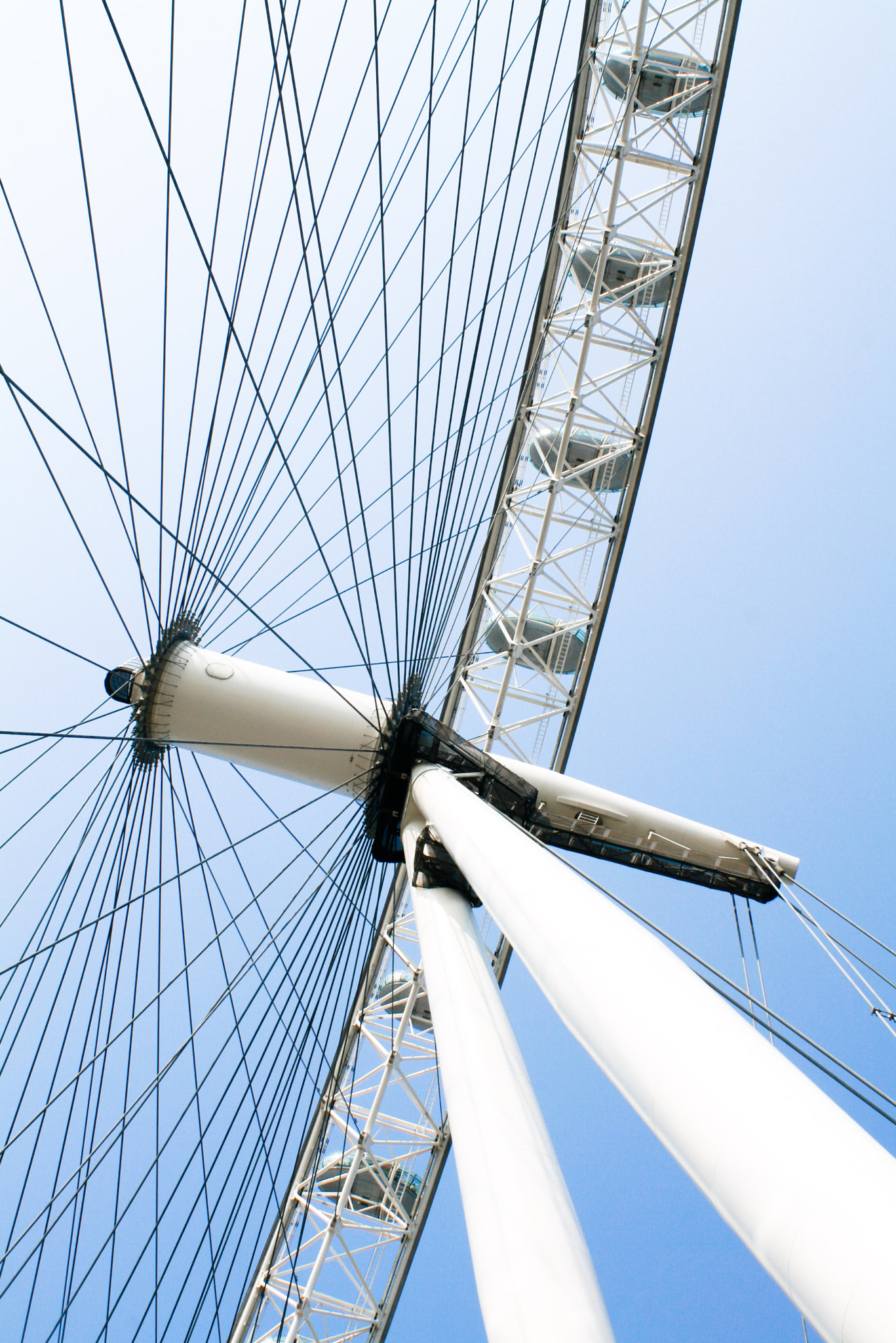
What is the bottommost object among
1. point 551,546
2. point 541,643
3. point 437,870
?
point 437,870

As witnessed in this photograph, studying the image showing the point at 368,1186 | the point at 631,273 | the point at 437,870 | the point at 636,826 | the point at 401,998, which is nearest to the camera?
the point at 437,870

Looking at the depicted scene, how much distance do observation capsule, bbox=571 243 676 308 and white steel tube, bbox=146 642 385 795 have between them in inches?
384

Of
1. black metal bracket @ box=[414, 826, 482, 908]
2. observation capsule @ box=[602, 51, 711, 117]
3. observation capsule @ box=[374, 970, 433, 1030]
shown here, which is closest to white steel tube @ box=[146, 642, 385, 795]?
black metal bracket @ box=[414, 826, 482, 908]

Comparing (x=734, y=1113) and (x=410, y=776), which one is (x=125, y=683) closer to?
(x=410, y=776)

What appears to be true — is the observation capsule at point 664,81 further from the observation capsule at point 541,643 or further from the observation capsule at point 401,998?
the observation capsule at point 401,998

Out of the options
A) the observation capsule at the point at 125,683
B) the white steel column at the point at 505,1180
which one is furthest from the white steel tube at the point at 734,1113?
the observation capsule at the point at 125,683

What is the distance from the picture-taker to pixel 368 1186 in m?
17.7

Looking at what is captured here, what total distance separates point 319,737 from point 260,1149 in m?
5.41

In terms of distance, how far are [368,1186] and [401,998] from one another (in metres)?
3.71

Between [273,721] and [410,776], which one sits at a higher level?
[273,721]

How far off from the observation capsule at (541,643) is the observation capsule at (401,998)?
7.12 meters

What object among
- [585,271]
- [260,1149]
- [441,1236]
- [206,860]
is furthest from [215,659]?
[441,1236]

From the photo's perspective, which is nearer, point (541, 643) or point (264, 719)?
point (264, 719)

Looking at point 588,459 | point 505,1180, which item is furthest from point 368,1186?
point 505,1180
